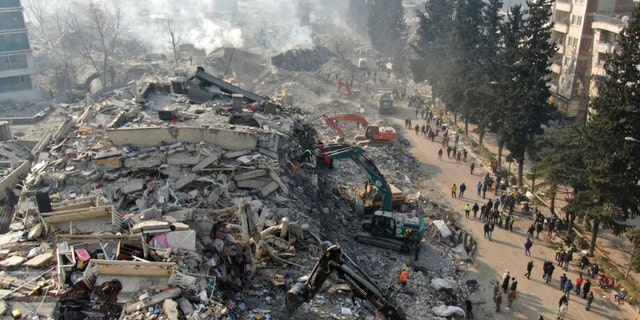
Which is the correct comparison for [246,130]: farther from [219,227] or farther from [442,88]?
[442,88]

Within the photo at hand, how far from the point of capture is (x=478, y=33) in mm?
40500

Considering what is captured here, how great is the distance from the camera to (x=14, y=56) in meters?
44.8

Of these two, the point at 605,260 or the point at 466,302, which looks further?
the point at 605,260

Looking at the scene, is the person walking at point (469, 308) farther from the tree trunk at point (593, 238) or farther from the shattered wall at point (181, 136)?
the shattered wall at point (181, 136)

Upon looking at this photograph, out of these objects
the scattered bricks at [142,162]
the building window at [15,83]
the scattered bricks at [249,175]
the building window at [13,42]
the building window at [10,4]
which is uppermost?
the building window at [10,4]

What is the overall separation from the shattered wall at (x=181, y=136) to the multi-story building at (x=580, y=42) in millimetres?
25605

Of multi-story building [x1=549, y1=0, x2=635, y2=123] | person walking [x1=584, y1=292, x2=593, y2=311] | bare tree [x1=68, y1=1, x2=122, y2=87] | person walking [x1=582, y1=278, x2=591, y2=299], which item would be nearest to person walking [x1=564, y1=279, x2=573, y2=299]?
person walking [x1=582, y1=278, x2=591, y2=299]

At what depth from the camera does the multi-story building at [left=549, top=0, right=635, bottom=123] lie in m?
36.0

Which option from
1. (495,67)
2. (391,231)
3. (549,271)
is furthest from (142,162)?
(495,67)

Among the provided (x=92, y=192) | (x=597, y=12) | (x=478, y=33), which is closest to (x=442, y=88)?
(x=478, y=33)

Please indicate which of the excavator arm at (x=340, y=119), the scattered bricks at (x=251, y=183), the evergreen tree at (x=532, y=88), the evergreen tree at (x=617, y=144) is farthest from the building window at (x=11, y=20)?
the evergreen tree at (x=617, y=144)

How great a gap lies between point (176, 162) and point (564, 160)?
1683 centimetres

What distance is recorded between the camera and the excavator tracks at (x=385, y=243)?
1912 cm

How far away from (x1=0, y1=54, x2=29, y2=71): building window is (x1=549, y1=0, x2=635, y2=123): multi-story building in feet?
142
